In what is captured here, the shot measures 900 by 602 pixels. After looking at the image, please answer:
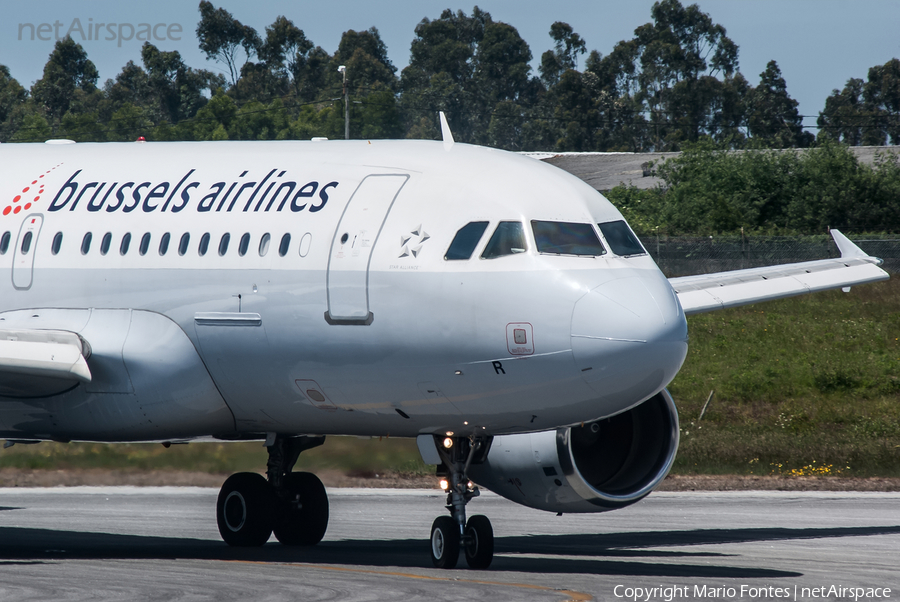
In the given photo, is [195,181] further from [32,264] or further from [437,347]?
[437,347]

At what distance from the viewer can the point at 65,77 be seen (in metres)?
130

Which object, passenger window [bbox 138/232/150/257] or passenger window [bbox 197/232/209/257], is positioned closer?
passenger window [bbox 197/232/209/257]

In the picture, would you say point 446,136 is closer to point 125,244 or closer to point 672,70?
point 125,244

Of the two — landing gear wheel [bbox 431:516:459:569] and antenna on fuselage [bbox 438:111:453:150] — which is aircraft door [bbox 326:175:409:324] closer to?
antenna on fuselage [bbox 438:111:453:150]

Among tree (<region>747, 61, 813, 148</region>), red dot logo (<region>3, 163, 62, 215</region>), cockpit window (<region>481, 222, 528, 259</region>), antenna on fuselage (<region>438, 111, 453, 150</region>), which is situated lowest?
cockpit window (<region>481, 222, 528, 259</region>)

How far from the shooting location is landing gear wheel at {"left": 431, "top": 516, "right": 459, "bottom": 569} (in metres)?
14.4

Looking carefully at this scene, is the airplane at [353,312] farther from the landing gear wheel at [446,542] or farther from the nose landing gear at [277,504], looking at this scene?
the nose landing gear at [277,504]

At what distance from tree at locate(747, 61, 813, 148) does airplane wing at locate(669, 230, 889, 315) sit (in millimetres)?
94470

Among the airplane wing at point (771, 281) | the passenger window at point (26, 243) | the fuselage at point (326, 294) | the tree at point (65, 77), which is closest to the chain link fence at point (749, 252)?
the airplane wing at point (771, 281)

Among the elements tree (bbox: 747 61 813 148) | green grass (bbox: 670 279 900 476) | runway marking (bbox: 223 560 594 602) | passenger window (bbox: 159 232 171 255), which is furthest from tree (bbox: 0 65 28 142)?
runway marking (bbox: 223 560 594 602)

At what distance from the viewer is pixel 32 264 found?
16.6 m

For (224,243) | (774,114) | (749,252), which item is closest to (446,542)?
(224,243)

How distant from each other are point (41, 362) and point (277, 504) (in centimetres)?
471

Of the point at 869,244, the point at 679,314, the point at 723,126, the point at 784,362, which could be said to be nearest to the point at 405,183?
the point at 679,314
